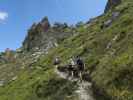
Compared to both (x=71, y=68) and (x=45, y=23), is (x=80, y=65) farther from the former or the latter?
(x=45, y=23)

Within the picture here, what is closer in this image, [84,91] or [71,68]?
[84,91]

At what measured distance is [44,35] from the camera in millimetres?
151250

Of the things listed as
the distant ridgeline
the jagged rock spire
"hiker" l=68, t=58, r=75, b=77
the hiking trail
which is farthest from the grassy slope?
the jagged rock spire

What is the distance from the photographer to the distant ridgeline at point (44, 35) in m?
143

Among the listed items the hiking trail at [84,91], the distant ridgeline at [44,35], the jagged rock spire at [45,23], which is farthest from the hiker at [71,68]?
the jagged rock spire at [45,23]

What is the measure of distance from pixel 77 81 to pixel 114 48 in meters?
8.80

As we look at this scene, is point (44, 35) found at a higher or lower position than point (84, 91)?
higher

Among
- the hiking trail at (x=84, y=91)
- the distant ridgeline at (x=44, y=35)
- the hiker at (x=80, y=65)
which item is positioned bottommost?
the hiking trail at (x=84, y=91)

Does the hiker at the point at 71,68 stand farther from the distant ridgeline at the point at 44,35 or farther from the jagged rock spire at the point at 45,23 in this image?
the jagged rock spire at the point at 45,23

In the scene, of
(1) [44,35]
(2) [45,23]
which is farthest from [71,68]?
(2) [45,23]

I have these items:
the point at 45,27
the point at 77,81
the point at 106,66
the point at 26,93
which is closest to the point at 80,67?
the point at 77,81

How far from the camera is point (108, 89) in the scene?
36812mm

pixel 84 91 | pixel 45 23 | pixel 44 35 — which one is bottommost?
pixel 84 91

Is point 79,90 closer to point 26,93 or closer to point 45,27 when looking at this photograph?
point 26,93
